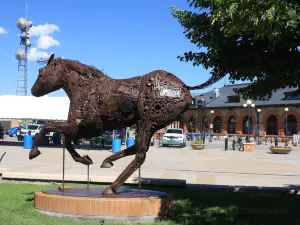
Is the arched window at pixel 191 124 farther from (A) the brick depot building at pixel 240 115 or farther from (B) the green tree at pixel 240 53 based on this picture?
(B) the green tree at pixel 240 53

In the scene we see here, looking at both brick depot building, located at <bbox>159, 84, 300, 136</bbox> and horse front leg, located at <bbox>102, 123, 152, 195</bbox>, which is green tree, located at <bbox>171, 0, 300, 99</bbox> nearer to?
horse front leg, located at <bbox>102, 123, 152, 195</bbox>

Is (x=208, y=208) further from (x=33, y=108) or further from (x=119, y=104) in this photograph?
(x=33, y=108)

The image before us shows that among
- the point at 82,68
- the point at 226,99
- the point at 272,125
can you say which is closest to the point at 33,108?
the point at 82,68

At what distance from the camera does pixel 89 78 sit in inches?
282

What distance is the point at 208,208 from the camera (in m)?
7.68

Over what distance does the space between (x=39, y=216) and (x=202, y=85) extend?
3.56 metres

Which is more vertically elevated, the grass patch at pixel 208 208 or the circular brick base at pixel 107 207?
the circular brick base at pixel 107 207

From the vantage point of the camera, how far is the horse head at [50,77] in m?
7.28

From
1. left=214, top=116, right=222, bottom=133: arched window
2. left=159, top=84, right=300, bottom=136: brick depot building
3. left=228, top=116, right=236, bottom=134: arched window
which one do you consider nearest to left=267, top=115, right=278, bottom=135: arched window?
left=159, top=84, right=300, bottom=136: brick depot building

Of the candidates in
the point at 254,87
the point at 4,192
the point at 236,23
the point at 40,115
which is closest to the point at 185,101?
the point at 254,87

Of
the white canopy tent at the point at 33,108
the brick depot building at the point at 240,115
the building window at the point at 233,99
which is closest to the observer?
the white canopy tent at the point at 33,108

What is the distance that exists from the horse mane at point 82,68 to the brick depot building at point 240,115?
137 ft

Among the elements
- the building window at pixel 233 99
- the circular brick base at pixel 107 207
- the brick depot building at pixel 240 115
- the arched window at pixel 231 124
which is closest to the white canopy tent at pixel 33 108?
the circular brick base at pixel 107 207

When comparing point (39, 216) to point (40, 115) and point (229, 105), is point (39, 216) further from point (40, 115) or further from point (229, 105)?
point (229, 105)
